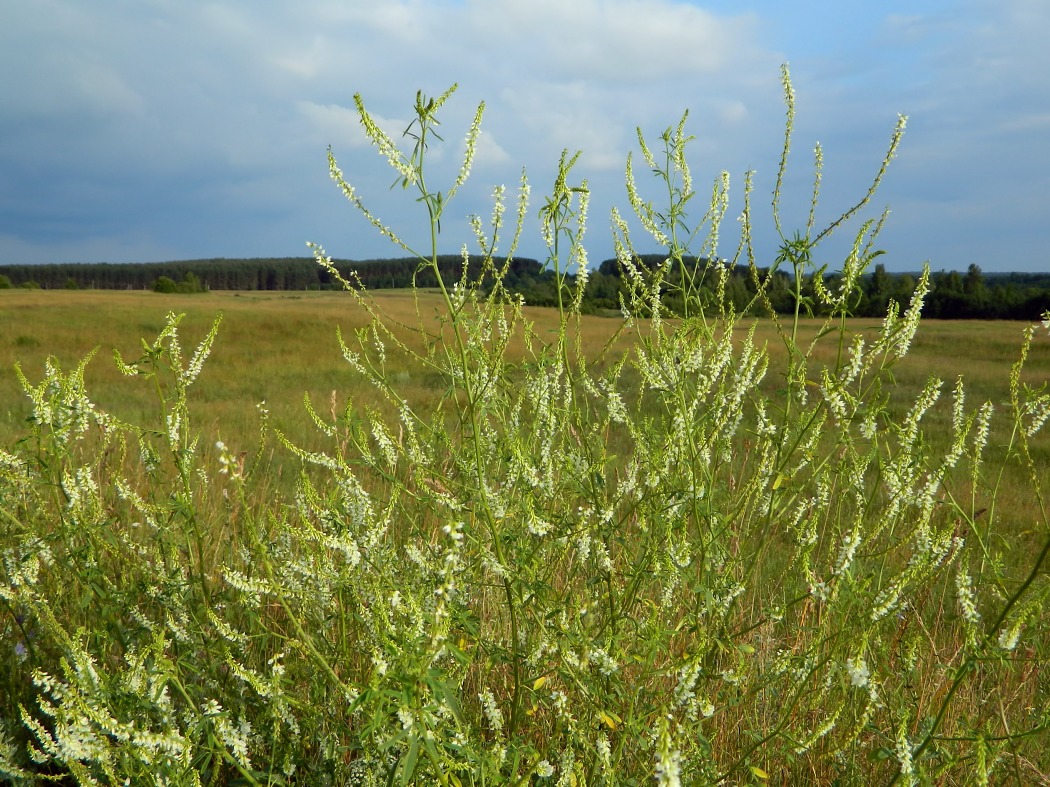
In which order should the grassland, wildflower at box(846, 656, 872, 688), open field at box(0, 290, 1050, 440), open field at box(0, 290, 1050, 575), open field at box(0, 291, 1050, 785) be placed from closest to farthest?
1. wildflower at box(846, 656, 872, 688)
2. open field at box(0, 291, 1050, 785)
3. open field at box(0, 290, 1050, 575)
4. the grassland
5. open field at box(0, 290, 1050, 440)

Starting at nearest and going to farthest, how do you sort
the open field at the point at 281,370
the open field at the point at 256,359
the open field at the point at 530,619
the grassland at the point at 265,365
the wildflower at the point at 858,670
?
the wildflower at the point at 858,670 → the open field at the point at 530,619 → the open field at the point at 281,370 → the grassland at the point at 265,365 → the open field at the point at 256,359

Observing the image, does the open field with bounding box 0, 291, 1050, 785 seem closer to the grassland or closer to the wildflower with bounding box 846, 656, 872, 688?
the wildflower with bounding box 846, 656, 872, 688

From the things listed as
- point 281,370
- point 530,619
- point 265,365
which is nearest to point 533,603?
point 530,619

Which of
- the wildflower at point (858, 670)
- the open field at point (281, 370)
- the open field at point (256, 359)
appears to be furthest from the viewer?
the open field at point (256, 359)

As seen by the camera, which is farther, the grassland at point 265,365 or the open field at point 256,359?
the open field at point 256,359

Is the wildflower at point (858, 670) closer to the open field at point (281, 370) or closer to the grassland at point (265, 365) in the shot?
the open field at point (281, 370)

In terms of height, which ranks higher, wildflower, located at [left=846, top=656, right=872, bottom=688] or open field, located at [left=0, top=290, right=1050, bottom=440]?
wildflower, located at [left=846, top=656, right=872, bottom=688]

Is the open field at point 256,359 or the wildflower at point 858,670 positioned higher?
the wildflower at point 858,670

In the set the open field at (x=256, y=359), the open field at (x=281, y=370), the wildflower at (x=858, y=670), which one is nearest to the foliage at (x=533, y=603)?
the wildflower at (x=858, y=670)

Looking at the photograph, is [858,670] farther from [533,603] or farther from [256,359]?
[256,359]

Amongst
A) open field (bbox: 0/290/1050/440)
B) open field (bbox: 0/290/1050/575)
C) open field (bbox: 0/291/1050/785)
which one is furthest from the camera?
open field (bbox: 0/290/1050/440)

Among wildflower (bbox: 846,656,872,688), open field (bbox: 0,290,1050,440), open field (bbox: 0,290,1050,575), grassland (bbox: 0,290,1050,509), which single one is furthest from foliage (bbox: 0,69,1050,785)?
open field (bbox: 0,290,1050,440)

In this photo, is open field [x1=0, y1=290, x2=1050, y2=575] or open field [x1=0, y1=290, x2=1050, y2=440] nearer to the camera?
open field [x1=0, y1=290, x2=1050, y2=575]

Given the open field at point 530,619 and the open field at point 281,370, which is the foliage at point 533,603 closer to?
the open field at point 530,619
